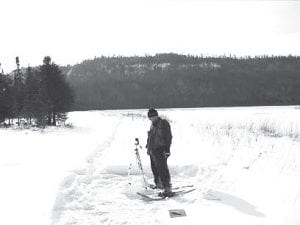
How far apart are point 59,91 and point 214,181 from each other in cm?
3445

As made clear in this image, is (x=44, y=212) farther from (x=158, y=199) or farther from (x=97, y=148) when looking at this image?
(x=97, y=148)

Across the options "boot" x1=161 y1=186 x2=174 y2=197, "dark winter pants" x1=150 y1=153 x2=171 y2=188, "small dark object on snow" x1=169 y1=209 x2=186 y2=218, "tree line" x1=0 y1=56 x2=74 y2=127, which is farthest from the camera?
"tree line" x1=0 y1=56 x2=74 y2=127

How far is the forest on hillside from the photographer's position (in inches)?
5817

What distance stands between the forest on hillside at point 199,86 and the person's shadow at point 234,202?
13365 cm

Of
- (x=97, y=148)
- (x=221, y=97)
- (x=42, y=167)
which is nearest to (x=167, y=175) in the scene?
(x=42, y=167)

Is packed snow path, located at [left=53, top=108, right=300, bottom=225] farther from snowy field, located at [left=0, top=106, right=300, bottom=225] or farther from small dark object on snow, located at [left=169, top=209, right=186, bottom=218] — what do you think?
small dark object on snow, located at [left=169, top=209, right=186, bottom=218]

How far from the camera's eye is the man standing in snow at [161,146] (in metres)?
8.00

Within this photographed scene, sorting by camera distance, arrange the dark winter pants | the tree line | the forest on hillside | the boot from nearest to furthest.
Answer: the boot, the dark winter pants, the tree line, the forest on hillside

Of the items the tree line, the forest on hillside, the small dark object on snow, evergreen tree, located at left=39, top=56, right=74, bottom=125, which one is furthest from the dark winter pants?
the forest on hillside

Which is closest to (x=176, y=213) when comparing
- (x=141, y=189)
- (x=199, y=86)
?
(x=141, y=189)

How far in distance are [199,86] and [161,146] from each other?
15878 cm

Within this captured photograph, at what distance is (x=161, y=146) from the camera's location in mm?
8039

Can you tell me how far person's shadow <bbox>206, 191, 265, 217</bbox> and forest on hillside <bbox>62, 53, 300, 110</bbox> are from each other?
438 feet

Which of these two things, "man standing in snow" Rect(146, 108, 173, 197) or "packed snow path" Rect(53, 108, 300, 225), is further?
"man standing in snow" Rect(146, 108, 173, 197)
